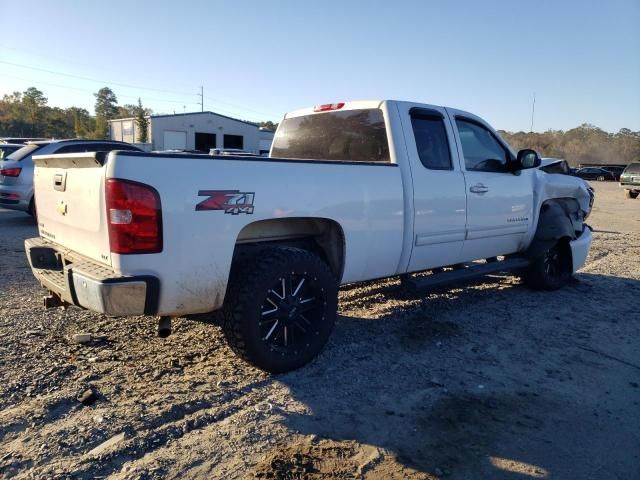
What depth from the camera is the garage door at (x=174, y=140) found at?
4444cm

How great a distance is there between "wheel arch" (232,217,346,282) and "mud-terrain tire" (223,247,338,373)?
168 mm

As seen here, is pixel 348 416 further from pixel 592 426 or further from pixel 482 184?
pixel 482 184

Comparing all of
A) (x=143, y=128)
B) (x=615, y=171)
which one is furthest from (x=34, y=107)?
(x=615, y=171)

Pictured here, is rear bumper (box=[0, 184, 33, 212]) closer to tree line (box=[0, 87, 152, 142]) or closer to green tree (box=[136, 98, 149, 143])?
green tree (box=[136, 98, 149, 143])

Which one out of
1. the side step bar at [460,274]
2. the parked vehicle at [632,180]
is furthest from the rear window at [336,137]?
the parked vehicle at [632,180]

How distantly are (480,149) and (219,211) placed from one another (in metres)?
3.46

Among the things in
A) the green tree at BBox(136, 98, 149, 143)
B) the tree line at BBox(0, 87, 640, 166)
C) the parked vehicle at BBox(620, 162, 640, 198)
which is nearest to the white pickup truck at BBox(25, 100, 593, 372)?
the parked vehicle at BBox(620, 162, 640, 198)

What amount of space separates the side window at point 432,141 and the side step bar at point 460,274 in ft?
3.54

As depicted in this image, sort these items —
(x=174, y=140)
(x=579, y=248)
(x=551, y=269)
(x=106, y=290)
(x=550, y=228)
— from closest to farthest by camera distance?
(x=106, y=290)
(x=550, y=228)
(x=551, y=269)
(x=579, y=248)
(x=174, y=140)

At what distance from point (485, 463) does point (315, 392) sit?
48.3 inches

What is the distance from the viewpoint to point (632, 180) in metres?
27.0

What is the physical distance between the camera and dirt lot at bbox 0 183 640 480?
2.76 meters

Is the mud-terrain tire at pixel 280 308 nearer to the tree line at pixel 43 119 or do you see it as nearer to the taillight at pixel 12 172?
the taillight at pixel 12 172

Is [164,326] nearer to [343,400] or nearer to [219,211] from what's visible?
[219,211]
